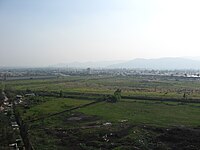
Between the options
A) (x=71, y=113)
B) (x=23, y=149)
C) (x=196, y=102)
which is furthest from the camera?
(x=196, y=102)

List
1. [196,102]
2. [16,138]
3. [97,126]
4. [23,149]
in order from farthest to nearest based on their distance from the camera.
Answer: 1. [196,102]
2. [97,126]
3. [16,138]
4. [23,149]

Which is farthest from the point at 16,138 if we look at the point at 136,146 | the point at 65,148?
the point at 136,146

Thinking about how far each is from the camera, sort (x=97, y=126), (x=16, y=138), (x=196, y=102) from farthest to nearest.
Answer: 1. (x=196, y=102)
2. (x=97, y=126)
3. (x=16, y=138)

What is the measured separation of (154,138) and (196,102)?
20.2m

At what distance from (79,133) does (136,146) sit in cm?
594

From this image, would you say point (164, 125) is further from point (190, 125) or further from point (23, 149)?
point (23, 149)

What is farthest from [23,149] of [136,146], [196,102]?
[196,102]

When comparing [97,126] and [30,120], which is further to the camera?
[30,120]

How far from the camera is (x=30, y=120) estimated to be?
29.7 meters

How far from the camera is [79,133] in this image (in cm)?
2489

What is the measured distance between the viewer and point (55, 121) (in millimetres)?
29609

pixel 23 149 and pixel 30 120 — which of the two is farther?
pixel 30 120

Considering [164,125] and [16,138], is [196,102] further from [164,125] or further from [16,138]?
[16,138]

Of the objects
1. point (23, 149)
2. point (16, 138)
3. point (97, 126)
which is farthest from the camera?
point (97, 126)
